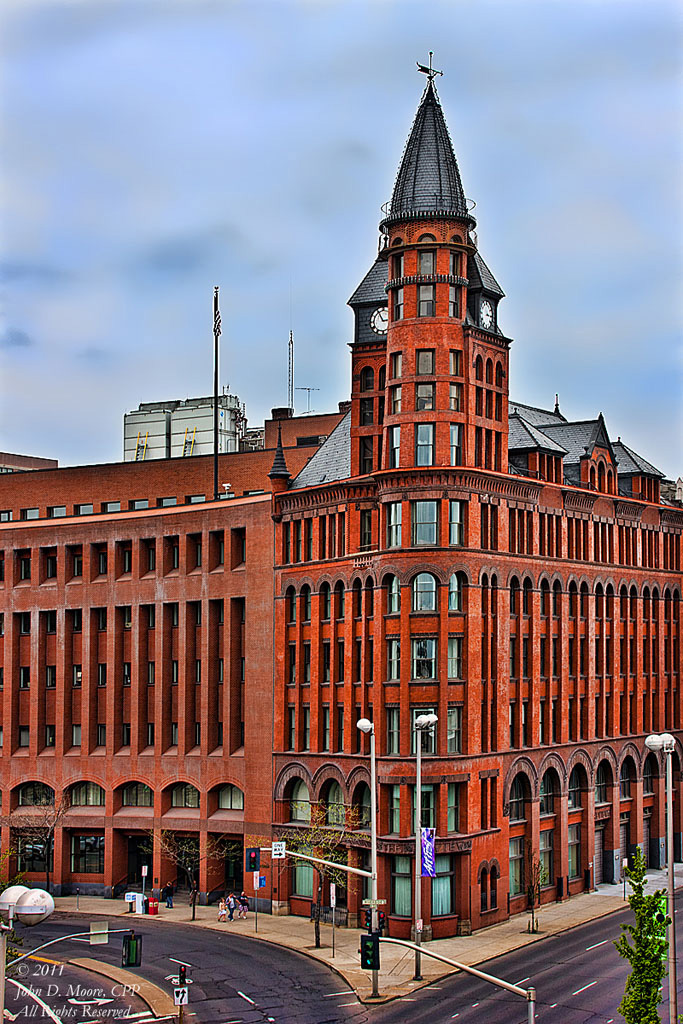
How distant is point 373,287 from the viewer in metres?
85.4

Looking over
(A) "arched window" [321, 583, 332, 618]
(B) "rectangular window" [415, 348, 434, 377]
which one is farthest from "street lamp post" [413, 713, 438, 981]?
(B) "rectangular window" [415, 348, 434, 377]

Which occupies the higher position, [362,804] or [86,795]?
[362,804]

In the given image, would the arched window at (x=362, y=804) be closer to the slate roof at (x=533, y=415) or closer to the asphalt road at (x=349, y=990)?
the asphalt road at (x=349, y=990)

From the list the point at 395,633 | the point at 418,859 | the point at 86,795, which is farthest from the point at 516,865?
the point at 86,795

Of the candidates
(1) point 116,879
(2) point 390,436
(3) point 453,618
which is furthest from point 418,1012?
(1) point 116,879

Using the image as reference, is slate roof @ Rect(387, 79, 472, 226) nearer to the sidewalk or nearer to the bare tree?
the sidewalk

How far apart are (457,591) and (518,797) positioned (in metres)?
13.6

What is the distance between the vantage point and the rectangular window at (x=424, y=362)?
3000 inches

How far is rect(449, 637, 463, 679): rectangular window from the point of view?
2931 inches

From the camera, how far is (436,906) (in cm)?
7200

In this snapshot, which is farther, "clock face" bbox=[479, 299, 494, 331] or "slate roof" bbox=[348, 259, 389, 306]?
"slate roof" bbox=[348, 259, 389, 306]

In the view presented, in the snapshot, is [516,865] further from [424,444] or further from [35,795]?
[35,795]

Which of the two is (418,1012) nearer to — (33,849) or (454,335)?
(454,335)

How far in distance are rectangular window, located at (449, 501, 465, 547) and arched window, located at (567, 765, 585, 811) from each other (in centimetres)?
1930
